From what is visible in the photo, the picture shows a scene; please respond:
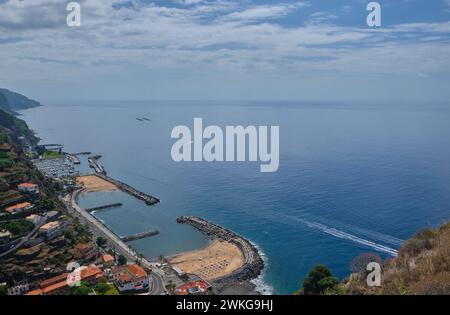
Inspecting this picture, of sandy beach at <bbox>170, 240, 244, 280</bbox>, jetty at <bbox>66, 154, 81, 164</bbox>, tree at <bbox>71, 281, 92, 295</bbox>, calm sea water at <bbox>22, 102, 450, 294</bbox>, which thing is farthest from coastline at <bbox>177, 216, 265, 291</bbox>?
jetty at <bbox>66, 154, 81, 164</bbox>

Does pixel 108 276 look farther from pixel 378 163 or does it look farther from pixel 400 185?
pixel 378 163

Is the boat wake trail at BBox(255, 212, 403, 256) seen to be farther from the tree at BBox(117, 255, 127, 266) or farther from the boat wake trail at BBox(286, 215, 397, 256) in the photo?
the tree at BBox(117, 255, 127, 266)

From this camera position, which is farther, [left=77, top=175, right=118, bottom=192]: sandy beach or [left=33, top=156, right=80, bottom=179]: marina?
[left=33, top=156, right=80, bottom=179]: marina

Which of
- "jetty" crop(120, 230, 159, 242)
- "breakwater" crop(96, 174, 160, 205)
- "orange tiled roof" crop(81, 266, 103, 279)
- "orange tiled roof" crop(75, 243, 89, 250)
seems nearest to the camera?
"orange tiled roof" crop(81, 266, 103, 279)

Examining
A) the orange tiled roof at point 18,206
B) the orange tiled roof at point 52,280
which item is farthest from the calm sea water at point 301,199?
the orange tiled roof at point 18,206

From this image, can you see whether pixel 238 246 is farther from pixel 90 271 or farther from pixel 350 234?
pixel 90 271

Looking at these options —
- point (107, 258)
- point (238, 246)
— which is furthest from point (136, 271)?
point (238, 246)

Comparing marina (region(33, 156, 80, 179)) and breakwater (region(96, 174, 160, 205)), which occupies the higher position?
marina (region(33, 156, 80, 179))
